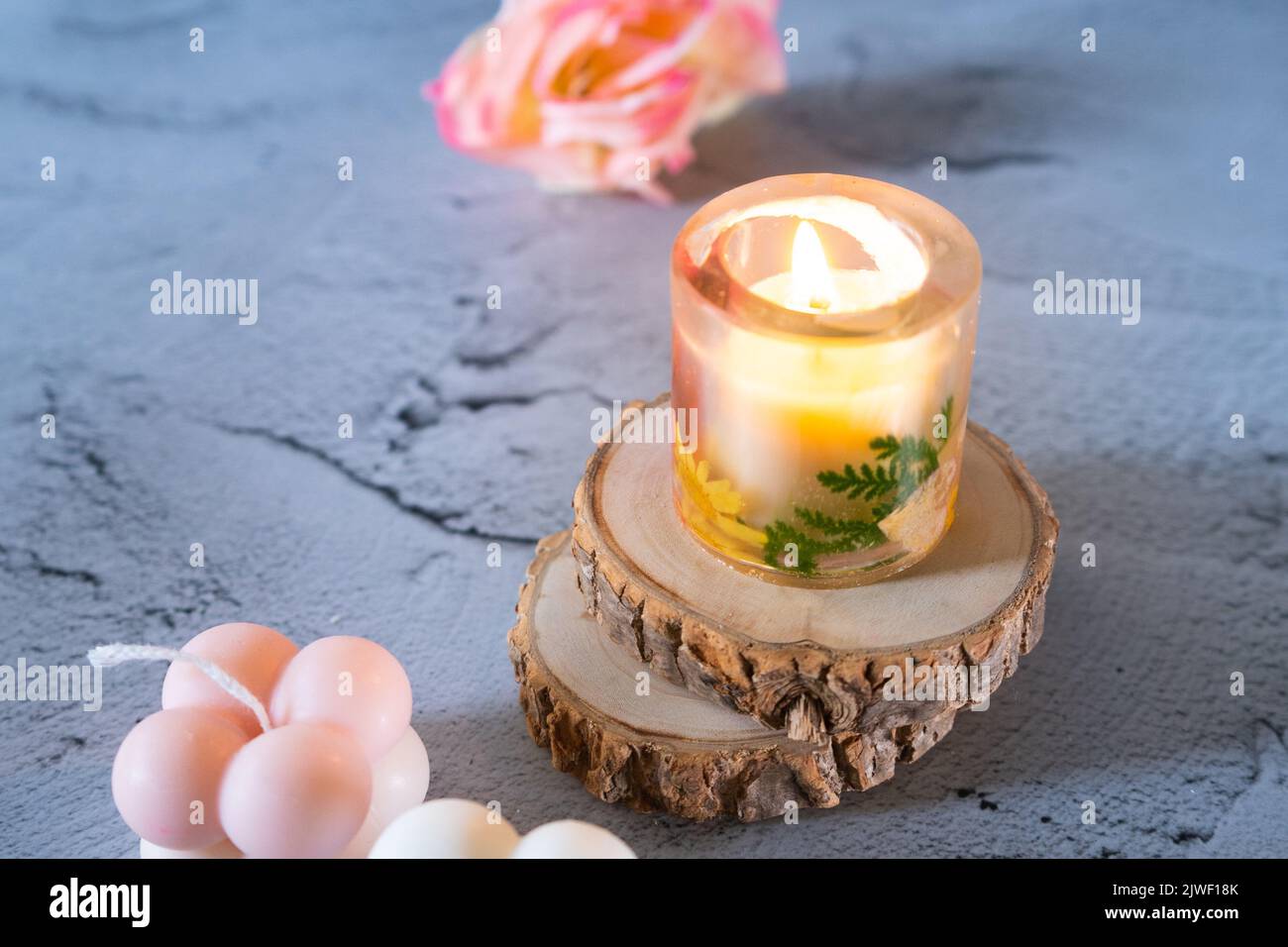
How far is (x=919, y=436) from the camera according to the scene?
98cm

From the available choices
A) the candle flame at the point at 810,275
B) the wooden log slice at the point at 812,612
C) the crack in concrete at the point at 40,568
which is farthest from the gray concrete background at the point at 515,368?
the candle flame at the point at 810,275

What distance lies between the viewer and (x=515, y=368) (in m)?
1.53

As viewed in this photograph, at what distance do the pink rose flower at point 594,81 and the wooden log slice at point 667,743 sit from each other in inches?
28.4

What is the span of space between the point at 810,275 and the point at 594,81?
2.56ft

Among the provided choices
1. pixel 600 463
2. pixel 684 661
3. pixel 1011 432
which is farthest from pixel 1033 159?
pixel 684 661

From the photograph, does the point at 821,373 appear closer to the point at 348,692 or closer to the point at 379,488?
the point at 348,692

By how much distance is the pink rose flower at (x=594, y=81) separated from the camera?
160cm

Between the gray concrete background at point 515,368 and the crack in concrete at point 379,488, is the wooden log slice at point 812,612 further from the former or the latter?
the crack in concrete at point 379,488

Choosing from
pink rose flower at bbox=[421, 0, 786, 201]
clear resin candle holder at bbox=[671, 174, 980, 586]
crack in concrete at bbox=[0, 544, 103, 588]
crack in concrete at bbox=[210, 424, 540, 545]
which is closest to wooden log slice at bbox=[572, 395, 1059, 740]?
clear resin candle holder at bbox=[671, 174, 980, 586]

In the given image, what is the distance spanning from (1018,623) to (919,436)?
0.16 metres

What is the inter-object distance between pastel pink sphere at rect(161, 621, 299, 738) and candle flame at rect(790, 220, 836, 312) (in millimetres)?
448

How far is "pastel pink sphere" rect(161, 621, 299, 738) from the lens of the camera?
38.4 inches

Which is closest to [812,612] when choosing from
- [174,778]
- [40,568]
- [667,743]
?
[667,743]
